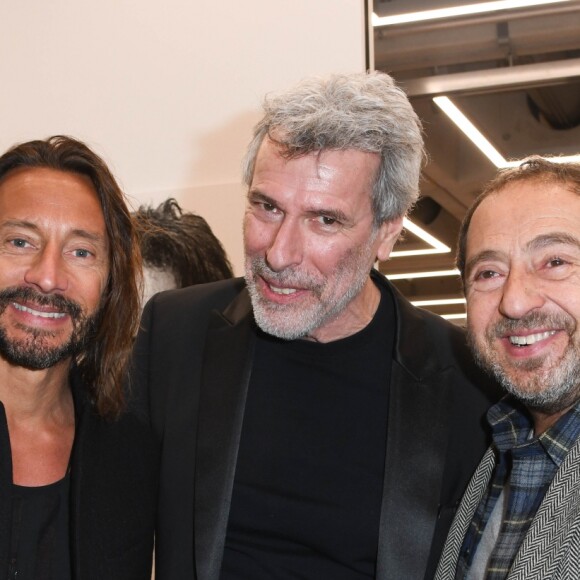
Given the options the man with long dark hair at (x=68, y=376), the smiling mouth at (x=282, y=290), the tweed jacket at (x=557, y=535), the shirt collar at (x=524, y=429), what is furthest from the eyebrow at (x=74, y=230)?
the tweed jacket at (x=557, y=535)

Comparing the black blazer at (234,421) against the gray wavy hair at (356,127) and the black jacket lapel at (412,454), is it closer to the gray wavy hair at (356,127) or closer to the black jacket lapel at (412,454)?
the black jacket lapel at (412,454)

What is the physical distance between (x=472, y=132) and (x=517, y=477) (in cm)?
130

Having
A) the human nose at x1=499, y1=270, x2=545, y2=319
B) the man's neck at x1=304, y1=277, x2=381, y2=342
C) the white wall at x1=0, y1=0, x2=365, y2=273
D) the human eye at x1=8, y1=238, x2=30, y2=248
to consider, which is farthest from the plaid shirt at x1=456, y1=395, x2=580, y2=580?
the white wall at x1=0, y1=0, x2=365, y2=273

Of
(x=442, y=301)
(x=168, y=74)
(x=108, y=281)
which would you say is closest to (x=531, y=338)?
(x=108, y=281)

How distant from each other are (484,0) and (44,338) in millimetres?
1720

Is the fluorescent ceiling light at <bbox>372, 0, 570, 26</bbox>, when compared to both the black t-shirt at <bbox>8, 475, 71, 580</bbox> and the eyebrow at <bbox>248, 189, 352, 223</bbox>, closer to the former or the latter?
the eyebrow at <bbox>248, 189, 352, 223</bbox>

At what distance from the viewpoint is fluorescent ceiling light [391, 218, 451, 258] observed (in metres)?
2.90

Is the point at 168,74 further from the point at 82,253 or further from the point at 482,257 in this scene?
the point at 482,257

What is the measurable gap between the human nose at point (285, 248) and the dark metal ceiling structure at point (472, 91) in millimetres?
877

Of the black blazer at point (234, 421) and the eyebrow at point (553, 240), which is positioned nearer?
the eyebrow at point (553, 240)

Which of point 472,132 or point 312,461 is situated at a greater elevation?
point 472,132

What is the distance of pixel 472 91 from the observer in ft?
9.72

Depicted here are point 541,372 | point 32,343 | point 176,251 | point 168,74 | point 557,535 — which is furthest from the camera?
point 168,74

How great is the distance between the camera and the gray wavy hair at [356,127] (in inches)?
84.8
